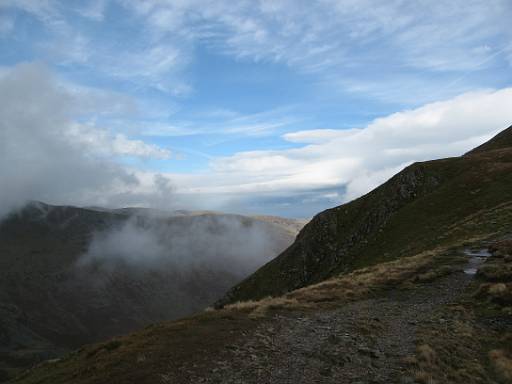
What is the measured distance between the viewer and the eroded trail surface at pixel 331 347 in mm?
16703

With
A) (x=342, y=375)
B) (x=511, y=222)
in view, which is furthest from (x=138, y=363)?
(x=511, y=222)

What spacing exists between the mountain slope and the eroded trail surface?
27.8 m

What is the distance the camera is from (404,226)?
227ft

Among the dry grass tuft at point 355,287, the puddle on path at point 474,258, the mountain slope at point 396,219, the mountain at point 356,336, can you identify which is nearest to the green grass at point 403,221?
the mountain slope at point 396,219

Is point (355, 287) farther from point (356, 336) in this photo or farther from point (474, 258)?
point (356, 336)

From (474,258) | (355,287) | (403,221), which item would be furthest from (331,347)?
(403,221)

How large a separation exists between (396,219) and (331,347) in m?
59.4

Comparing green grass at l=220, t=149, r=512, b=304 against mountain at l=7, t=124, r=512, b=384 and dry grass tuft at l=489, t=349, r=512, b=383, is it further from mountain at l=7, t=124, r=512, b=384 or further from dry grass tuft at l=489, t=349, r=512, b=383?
dry grass tuft at l=489, t=349, r=512, b=383

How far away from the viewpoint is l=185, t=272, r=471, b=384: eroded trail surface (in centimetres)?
1670

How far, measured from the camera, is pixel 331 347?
1991 centimetres

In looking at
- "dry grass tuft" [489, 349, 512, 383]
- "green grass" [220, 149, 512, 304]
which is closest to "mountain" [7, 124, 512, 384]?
"dry grass tuft" [489, 349, 512, 383]

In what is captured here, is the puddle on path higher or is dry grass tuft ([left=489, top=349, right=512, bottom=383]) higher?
the puddle on path

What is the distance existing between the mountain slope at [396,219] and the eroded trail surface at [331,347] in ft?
91.1

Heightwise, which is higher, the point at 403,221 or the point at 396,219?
the point at 396,219
